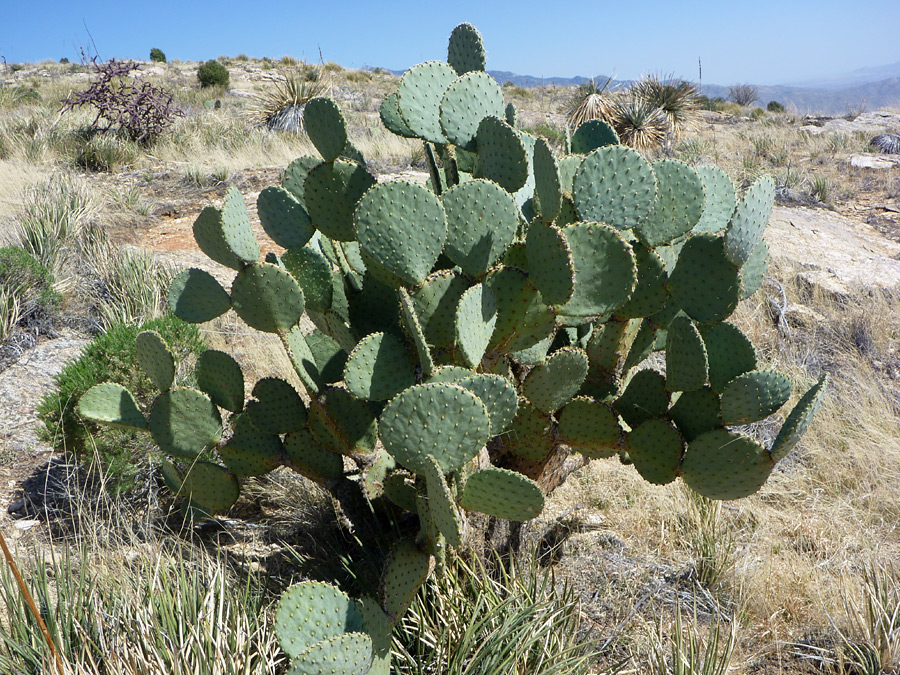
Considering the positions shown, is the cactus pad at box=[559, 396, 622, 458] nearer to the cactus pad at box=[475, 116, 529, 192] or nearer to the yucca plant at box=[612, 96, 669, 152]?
the cactus pad at box=[475, 116, 529, 192]

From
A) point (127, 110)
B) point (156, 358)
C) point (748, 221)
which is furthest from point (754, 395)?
point (127, 110)

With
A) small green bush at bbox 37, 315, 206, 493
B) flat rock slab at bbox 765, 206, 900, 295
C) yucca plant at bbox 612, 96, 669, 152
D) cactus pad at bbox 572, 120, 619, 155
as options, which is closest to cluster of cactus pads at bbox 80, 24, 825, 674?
cactus pad at bbox 572, 120, 619, 155

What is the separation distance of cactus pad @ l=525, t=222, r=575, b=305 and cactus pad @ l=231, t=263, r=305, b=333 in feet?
2.31

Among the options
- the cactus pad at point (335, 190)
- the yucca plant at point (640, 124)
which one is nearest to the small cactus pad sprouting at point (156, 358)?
the cactus pad at point (335, 190)

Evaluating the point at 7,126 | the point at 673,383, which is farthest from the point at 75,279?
the point at 7,126

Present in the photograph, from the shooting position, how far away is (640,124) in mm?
10336

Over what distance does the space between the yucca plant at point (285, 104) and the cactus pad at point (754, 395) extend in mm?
11267

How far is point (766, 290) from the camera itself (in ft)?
18.6

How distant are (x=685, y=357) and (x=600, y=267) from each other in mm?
387

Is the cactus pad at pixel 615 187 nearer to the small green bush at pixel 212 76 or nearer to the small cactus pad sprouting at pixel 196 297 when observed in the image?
the small cactus pad sprouting at pixel 196 297

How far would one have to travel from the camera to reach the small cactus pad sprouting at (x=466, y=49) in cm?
224

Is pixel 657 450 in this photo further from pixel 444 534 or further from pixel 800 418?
pixel 444 534

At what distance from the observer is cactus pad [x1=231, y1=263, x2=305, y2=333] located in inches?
72.2

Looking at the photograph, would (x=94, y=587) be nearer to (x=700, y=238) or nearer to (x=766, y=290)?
(x=700, y=238)
